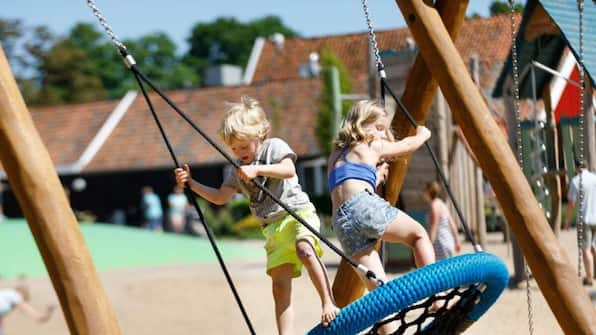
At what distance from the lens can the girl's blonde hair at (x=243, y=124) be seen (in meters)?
5.14

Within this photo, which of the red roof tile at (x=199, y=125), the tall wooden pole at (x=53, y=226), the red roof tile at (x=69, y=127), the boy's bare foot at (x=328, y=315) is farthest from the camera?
the red roof tile at (x=69, y=127)

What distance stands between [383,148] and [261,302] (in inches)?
306

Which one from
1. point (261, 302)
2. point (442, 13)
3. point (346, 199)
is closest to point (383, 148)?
A: point (346, 199)

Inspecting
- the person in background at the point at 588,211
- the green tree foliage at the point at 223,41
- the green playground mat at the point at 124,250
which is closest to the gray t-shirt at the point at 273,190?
the person in background at the point at 588,211

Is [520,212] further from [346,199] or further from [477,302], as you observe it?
[346,199]

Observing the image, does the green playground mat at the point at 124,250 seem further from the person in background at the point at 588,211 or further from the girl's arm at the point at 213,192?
the girl's arm at the point at 213,192

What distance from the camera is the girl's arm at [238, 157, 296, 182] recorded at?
479 centimetres

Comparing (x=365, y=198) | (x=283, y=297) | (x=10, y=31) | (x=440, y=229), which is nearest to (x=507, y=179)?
(x=365, y=198)

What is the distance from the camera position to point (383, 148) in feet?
16.8

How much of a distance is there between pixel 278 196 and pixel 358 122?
1.80 ft

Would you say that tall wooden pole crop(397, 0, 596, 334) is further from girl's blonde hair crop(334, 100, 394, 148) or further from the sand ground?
the sand ground

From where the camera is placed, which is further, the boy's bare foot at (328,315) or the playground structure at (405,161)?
the boy's bare foot at (328,315)

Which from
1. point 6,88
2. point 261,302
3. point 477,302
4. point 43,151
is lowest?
point 261,302

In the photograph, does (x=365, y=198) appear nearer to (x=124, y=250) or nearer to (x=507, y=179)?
(x=507, y=179)
